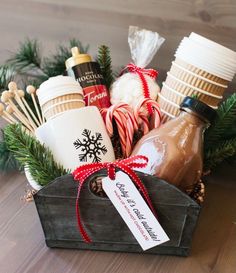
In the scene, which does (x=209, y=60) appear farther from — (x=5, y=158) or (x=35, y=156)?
(x=5, y=158)

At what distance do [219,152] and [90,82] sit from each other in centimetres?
27

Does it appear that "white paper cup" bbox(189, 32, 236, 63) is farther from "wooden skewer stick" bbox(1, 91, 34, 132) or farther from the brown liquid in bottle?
"wooden skewer stick" bbox(1, 91, 34, 132)

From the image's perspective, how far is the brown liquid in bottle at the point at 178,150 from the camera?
57cm

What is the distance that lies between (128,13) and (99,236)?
532 mm

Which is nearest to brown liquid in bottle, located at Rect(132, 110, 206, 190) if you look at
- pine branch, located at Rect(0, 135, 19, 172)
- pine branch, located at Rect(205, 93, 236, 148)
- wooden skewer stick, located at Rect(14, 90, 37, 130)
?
pine branch, located at Rect(205, 93, 236, 148)

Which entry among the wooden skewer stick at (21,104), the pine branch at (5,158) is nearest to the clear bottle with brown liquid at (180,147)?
the wooden skewer stick at (21,104)

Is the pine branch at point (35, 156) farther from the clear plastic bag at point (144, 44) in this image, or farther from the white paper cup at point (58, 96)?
the clear plastic bag at point (144, 44)

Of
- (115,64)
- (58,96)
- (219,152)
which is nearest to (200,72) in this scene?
(219,152)

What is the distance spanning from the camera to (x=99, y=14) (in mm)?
916

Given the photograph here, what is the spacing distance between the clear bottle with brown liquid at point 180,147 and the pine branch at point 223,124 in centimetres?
10

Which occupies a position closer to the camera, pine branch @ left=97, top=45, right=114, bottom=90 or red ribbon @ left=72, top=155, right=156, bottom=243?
red ribbon @ left=72, top=155, right=156, bottom=243

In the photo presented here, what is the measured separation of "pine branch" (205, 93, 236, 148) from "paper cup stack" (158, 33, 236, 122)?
0.07 feet

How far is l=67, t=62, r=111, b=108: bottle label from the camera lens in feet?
2.35

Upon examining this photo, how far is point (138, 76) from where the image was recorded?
756mm
